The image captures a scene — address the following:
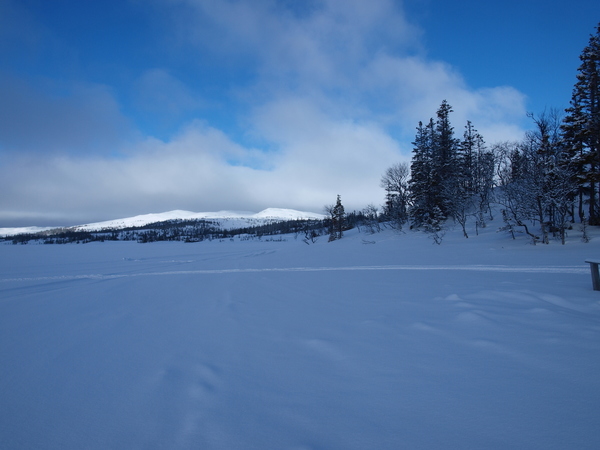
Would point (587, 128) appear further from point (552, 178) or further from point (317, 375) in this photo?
point (317, 375)

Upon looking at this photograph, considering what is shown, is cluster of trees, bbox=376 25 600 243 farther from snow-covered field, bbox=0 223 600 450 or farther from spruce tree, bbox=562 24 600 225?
snow-covered field, bbox=0 223 600 450

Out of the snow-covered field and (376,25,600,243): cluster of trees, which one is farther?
(376,25,600,243): cluster of trees

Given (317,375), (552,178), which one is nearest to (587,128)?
(552,178)

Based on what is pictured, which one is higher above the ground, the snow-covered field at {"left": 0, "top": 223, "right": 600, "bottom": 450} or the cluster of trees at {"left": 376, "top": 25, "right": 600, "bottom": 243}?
the cluster of trees at {"left": 376, "top": 25, "right": 600, "bottom": 243}

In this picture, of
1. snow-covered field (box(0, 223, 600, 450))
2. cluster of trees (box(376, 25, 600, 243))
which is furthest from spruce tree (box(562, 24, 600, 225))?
snow-covered field (box(0, 223, 600, 450))

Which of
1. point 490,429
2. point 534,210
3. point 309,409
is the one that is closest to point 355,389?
point 309,409

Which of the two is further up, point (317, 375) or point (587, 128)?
point (587, 128)

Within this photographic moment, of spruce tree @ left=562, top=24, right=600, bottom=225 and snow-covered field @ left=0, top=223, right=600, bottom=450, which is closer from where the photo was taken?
snow-covered field @ left=0, top=223, right=600, bottom=450

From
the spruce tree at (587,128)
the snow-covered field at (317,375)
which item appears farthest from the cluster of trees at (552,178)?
the snow-covered field at (317,375)

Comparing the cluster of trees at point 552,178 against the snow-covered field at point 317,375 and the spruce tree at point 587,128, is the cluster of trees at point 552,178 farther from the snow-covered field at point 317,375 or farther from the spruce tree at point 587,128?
the snow-covered field at point 317,375

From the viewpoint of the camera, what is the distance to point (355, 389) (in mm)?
2795

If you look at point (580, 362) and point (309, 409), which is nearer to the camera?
point (309, 409)

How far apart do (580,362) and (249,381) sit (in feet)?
12.6

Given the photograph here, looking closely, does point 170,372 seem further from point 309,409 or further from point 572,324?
point 572,324
